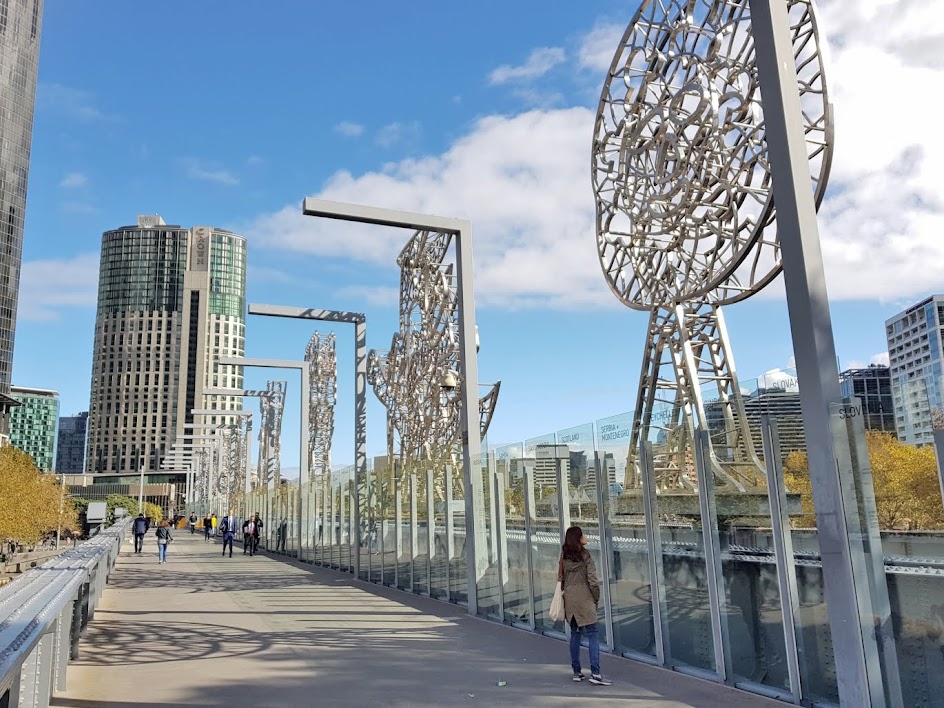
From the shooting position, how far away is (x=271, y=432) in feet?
120

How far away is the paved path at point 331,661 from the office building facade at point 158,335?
12376cm

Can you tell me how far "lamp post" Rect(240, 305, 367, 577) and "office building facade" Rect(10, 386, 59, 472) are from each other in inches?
6468

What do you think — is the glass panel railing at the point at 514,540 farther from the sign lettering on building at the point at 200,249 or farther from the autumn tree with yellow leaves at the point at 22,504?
the sign lettering on building at the point at 200,249

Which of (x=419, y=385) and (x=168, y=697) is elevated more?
(x=419, y=385)

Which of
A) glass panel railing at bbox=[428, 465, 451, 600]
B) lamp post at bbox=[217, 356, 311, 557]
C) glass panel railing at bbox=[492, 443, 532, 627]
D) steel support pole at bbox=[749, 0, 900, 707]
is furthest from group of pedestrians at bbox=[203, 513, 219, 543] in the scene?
steel support pole at bbox=[749, 0, 900, 707]

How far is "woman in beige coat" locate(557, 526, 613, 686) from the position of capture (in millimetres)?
7020

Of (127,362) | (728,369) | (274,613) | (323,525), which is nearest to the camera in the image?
(274,613)

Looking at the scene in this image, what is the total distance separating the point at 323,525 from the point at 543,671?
14.6 meters

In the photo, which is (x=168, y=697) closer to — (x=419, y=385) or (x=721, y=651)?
(x=721, y=651)

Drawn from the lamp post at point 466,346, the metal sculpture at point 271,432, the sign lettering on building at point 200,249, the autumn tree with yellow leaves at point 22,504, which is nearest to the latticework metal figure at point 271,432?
the metal sculpture at point 271,432

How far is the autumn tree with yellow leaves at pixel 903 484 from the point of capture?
526 centimetres

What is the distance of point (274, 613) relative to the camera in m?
11.8

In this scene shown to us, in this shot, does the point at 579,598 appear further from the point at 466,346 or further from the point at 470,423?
the point at 466,346

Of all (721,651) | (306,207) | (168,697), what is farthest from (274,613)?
(721,651)
